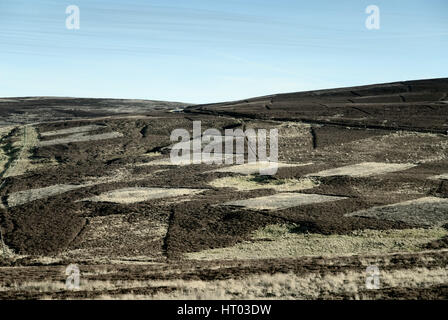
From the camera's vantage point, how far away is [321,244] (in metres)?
29.8

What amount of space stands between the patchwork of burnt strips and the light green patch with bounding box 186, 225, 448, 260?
13 cm

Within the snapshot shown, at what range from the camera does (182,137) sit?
227ft

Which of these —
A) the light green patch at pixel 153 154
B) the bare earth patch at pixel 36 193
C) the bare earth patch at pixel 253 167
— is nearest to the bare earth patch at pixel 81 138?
the light green patch at pixel 153 154

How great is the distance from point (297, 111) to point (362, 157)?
32607mm

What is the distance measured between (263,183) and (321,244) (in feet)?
54.4

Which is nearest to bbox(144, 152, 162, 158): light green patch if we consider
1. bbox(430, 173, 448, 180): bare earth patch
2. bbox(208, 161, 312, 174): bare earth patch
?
bbox(208, 161, 312, 174): bare earth patch

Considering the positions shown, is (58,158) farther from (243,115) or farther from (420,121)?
(420,121)

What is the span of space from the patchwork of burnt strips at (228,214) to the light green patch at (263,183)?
0.22 meters

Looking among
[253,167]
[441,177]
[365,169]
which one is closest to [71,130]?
[253,167]

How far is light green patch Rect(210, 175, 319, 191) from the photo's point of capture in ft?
145

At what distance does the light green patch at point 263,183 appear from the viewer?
1746 inches

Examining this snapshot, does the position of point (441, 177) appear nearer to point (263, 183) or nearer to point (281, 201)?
point (263, 183)

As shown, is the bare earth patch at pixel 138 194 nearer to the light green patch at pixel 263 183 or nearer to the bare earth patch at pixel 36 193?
the light green patch at pixel 263 183

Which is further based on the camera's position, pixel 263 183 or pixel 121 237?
pixel 263 183
